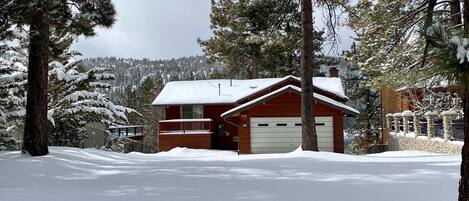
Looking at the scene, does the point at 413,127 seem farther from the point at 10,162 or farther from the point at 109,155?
the point at 10,162

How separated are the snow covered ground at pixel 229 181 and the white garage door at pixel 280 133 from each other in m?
11.9

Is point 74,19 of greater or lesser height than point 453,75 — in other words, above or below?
above

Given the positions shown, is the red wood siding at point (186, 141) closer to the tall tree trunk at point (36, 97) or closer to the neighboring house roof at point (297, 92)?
the neighboring house roof at point (297, 92)

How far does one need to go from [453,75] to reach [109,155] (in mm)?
13236

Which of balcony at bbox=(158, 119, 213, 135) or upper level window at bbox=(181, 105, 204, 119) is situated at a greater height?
upper level window at bbox=(181, 105, 204, 119)

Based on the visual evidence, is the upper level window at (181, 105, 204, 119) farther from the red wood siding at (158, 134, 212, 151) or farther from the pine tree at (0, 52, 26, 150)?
the pine tree at (0, 52, 26, 150)

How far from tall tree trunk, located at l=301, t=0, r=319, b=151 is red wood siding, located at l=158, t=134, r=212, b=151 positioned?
54.2 ft

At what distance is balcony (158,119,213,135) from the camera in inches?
1270

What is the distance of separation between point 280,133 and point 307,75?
8.76 m

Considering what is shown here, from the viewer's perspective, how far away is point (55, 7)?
484 inches

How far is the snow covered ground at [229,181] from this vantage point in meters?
7.42

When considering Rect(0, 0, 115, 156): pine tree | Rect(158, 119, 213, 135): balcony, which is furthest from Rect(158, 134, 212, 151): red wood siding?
Rect(0, 0, 115, 156): pine tree

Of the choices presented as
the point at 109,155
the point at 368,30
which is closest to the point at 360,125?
the point at 368,30

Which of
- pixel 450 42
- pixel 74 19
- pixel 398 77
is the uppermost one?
pixel 74 19
